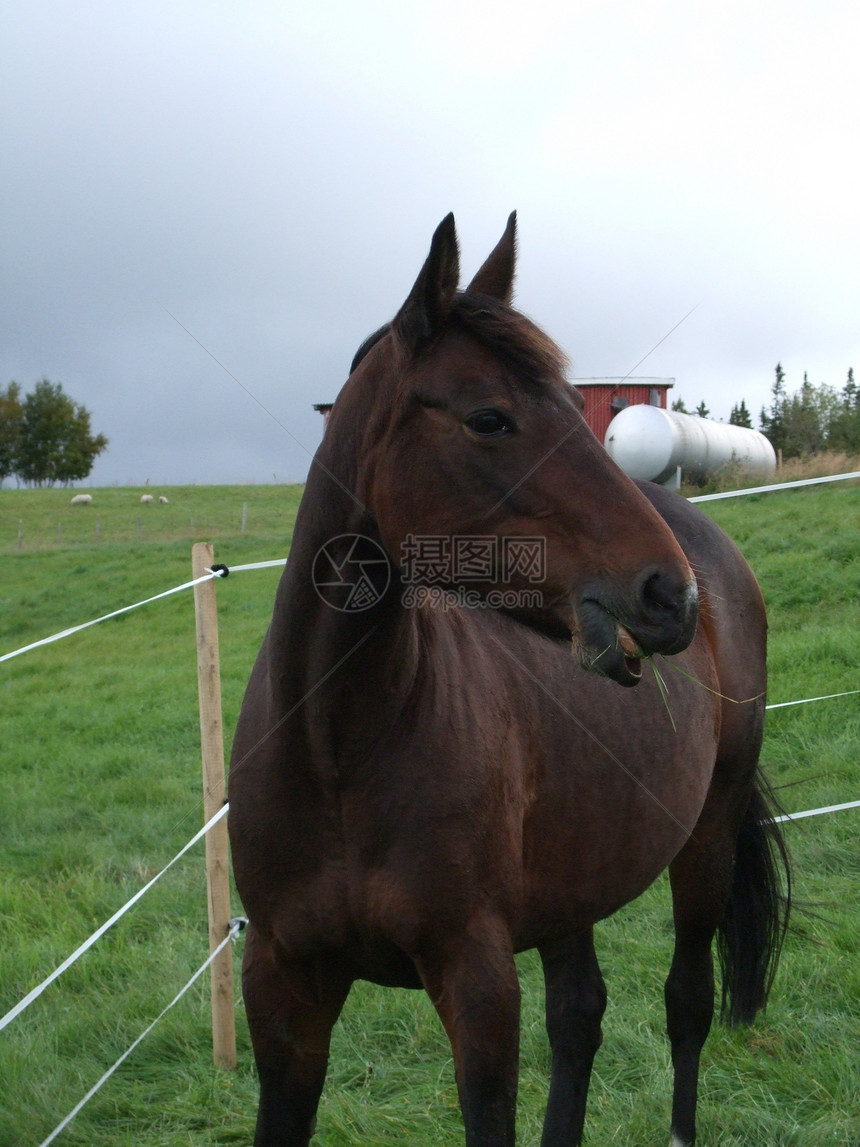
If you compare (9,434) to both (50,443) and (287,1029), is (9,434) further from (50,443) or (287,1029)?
(287,1029)

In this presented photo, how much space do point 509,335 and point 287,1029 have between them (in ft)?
5.55

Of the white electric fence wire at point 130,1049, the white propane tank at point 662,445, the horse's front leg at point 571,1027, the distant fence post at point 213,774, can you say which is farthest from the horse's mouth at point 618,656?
the white propane tank at point 662,445

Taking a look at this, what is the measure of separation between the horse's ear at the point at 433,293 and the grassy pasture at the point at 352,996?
7.94ft

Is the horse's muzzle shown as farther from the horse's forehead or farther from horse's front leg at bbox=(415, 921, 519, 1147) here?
horse's front leg at bbox=(415, 921, 519, 1147)

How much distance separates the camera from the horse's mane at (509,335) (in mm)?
1846

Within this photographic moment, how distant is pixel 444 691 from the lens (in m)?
2.16

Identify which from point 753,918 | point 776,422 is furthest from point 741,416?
point 753,918

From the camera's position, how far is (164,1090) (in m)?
3.28

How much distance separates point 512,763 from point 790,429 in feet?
139

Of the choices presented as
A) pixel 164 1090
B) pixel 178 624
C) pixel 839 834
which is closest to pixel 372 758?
pixel 164 1090

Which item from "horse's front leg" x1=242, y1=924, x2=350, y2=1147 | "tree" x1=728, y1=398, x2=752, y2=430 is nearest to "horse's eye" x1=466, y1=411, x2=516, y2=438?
"horse's front leg" x1=242, y1=924, x2=350, y2=1147

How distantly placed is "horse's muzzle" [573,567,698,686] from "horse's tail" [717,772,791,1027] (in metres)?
2.40

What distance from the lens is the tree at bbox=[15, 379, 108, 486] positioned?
56406mm

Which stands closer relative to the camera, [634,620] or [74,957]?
[634,620]
